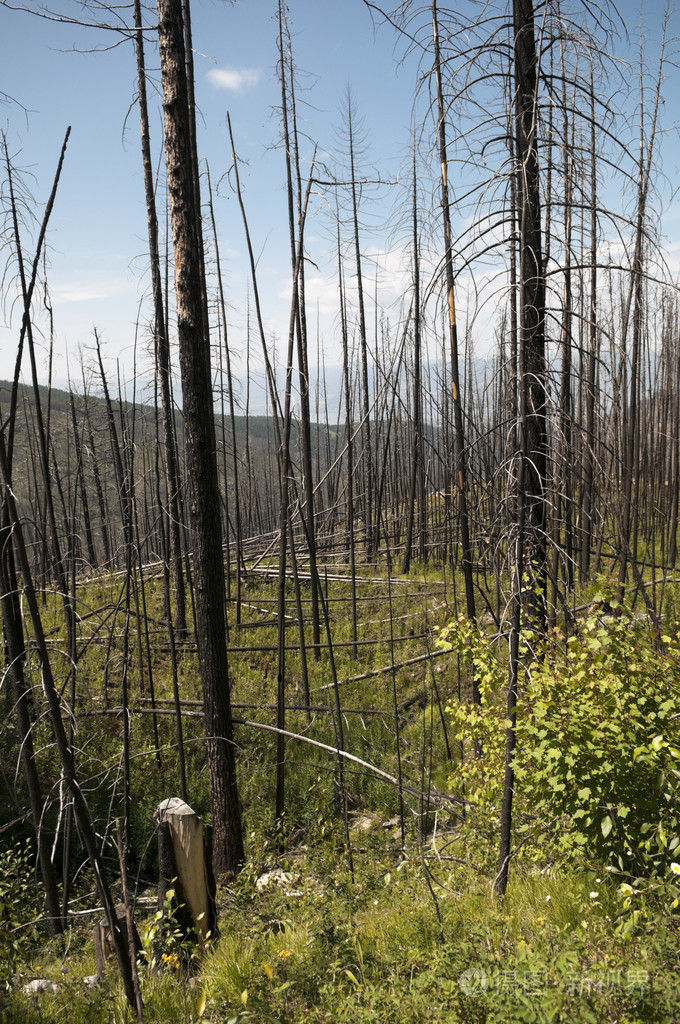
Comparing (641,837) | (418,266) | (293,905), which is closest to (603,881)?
(641,837)

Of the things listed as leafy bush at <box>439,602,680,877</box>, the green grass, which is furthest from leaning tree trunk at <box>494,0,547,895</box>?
the green grass

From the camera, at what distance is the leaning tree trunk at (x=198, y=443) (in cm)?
404

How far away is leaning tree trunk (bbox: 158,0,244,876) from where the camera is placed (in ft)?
13.3

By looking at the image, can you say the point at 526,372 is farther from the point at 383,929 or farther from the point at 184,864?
the point at 184,864

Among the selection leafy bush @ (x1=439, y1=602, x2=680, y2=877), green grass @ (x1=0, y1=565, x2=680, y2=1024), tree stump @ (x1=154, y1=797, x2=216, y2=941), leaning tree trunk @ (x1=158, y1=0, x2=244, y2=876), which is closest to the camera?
green grass @ (x1=0, y1=565, x2=680, y2=1024)

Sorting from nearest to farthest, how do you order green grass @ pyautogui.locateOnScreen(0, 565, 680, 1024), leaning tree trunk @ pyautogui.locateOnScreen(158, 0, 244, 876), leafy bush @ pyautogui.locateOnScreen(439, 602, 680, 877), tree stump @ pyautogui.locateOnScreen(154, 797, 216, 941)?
green grass @ pyautogui.locateOnScreen(0, 565, 680, 1024), leafy bush @ pyautogui.locateOnScreen(439, 602, 680, 877), tree stump @ pyautogui.locateOnScreen(154, 797, 216, 941), leaning tree trunk @ pyautogui.locateOnScreen(158, 0, 244, 876)

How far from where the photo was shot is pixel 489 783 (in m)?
4.03

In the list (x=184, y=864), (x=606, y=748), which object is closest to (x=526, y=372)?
(x=606, y=748)

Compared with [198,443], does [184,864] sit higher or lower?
lower

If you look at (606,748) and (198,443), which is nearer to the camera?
(606,748)

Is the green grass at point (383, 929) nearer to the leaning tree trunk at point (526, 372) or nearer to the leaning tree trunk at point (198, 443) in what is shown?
the leaning tree trunk at point (526, 372)

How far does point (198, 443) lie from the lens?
14.0 feet

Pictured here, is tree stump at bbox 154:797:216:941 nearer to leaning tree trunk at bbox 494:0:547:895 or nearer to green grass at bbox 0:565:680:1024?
green grass at bbox 0:565:680:1024

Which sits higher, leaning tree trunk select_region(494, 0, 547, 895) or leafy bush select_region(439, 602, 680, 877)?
leaning tree trunk select_region(494, 0, 547, 895)
